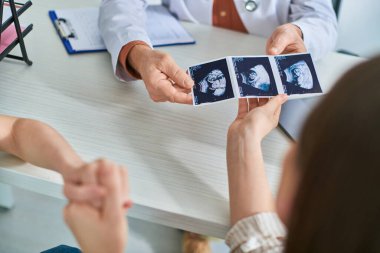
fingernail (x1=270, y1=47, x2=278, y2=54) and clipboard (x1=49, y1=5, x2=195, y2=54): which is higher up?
fingernail (x1=270, y1=47, x2=278, y2=54)

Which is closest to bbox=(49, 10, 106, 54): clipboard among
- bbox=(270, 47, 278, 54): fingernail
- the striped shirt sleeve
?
bbox=(270, 47, 278, 54): fingernail

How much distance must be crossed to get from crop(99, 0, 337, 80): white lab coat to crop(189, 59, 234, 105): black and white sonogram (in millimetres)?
204

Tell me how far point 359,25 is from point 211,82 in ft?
4.89

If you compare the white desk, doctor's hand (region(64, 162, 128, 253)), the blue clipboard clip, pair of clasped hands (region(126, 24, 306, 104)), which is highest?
doctor's hand (region(64, 162, 128, 253))

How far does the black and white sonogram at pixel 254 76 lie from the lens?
1.06 metres

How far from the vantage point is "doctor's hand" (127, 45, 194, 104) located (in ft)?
3.55

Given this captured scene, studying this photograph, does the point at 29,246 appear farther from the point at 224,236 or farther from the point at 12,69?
the point at 224,236

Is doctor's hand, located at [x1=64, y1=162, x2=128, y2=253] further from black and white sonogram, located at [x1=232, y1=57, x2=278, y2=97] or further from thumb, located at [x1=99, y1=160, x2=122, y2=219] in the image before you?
black and white sonogram, located at [x1=232, y1=57, x2=278, y2=97]

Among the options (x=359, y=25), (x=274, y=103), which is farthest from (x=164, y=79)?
(x=359, y=25)

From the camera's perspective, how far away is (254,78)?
109 centimetres

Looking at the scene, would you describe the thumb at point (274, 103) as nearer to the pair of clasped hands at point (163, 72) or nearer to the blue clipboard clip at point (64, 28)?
the pair of clasped hands at point (163, 72)

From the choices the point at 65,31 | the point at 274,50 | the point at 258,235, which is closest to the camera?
the point at 258,235

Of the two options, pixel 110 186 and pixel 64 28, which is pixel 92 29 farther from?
pixel 110 186

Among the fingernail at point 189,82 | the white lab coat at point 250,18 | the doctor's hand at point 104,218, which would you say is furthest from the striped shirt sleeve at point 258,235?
the white lab coat at point 250,18
